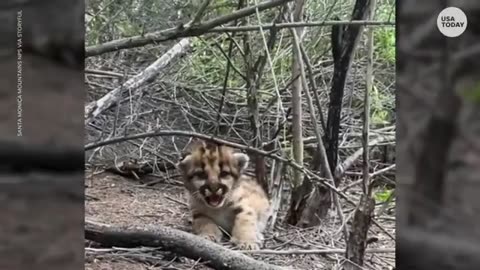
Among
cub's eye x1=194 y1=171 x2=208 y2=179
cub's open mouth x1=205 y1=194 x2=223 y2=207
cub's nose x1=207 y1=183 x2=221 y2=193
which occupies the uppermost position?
cub's eye x1=194 y1=171 x2=208 y2=179

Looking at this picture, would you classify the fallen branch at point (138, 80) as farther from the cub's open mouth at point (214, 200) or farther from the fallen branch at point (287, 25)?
the cub's open mouth at point (214, 200)

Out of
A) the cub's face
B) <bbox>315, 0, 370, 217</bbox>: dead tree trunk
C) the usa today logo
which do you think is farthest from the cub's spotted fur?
the usa today logo

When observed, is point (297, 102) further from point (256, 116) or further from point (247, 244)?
point (247, 244)

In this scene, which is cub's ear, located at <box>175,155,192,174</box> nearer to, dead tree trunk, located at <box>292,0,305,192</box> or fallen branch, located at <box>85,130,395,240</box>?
fallen branch, located at <box>85,130,395,240</box>

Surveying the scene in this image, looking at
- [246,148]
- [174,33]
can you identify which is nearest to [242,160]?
[246,148]

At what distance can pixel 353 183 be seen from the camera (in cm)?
136

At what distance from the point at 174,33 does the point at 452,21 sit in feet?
Result: 1.42

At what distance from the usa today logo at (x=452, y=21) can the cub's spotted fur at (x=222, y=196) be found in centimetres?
37

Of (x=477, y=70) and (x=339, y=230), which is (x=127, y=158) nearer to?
(x=339, y=230)

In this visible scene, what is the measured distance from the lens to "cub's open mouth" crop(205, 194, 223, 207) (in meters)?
1.40

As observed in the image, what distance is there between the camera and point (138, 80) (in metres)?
1.40

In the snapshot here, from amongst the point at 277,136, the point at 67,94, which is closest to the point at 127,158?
the point at 67,94

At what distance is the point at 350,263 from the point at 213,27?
1.40 feet

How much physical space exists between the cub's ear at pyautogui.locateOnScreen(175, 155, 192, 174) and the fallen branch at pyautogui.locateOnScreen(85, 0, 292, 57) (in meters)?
0.19
